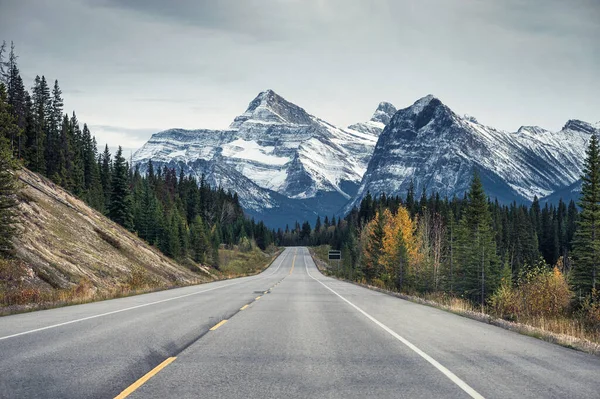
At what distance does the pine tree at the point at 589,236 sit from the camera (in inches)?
1588

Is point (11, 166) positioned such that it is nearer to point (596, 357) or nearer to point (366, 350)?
point (366, 350)

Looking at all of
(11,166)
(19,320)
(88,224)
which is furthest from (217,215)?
(19,320)

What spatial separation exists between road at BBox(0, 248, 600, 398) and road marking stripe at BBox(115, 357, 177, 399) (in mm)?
16

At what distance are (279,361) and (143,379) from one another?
2.23m

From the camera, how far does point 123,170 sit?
72.1 m

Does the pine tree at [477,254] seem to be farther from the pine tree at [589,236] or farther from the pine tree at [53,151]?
the pine tree at [53,151]

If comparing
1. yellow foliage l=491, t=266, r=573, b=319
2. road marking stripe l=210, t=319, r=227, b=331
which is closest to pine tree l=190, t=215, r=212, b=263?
yellow foliage l=491, t=266, r=573, b=319

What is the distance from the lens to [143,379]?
22.3ft

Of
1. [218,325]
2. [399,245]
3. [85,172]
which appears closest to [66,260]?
[218,325]

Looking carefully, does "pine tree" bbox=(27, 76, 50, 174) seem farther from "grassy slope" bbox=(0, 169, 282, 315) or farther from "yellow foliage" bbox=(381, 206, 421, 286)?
"yellow foliage" bbox=(381, 206, 421, 286)

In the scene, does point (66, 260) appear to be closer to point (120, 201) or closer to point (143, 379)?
point (143, 379)

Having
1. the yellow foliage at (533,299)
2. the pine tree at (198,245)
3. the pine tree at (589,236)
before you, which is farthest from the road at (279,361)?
the pine tree at (198,245)

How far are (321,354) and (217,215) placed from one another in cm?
15690

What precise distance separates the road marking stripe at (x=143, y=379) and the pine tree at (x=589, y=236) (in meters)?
39.0
